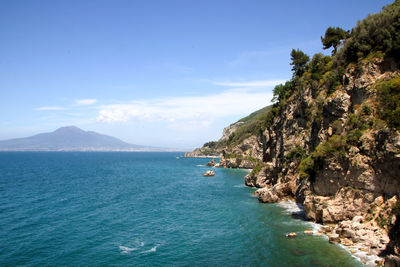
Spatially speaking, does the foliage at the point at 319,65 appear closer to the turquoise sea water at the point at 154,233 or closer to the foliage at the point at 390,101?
the foliage at the point at 390,101

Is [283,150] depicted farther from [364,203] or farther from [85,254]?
[85,254]

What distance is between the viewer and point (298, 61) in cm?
6334

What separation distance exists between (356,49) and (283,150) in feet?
81.3

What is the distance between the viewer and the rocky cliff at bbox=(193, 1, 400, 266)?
1096 inches

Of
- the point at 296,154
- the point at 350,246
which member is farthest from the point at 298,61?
the point at 350,246

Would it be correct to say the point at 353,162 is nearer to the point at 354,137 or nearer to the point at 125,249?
the point at 354,137

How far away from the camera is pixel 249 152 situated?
128 m

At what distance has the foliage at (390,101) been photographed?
29156 mm

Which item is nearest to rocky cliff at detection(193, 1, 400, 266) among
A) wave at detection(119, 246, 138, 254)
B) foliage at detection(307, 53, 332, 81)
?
foliage at detection(307, 53, 332, 81)

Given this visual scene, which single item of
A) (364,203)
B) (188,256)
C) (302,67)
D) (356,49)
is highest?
(302,67)

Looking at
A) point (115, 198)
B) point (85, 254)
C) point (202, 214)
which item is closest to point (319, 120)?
point (202, 214)

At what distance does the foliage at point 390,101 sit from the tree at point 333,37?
2959 centimetres

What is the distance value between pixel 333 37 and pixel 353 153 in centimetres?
3654

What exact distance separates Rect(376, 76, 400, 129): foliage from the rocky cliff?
0.04m
